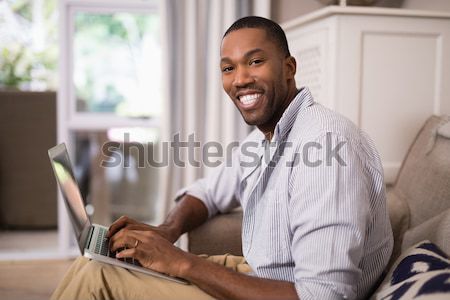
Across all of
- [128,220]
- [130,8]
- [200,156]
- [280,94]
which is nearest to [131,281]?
[128,220]

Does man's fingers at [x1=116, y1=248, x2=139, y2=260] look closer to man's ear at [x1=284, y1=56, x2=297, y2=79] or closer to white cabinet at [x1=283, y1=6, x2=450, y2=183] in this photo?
man's ear at [x1=284, y1=56, x2=297, y2=79]

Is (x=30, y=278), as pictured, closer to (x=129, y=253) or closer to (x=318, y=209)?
(x=129, y=253)

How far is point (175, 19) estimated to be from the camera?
7.70 ft

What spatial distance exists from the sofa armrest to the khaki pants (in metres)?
0.41

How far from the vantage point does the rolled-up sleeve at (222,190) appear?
165 centimetres

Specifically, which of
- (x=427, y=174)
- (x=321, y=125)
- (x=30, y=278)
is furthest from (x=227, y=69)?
(x=30, y=278)

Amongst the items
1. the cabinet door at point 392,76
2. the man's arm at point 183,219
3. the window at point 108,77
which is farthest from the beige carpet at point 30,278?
the cabinet door at point 392,76

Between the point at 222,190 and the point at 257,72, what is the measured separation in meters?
0.50

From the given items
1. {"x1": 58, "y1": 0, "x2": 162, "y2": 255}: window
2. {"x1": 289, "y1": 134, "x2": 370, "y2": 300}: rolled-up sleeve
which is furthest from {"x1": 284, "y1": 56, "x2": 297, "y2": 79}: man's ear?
{"x1": 58, "y1": 0, "x2": 162, "y2": 255}: window

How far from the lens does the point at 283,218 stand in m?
1.15

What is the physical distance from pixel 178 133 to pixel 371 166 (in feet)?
4.55

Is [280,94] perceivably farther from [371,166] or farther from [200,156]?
[200,156]

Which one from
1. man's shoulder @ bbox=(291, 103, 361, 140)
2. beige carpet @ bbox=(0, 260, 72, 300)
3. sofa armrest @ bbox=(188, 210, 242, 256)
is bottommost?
beige carpet @ bbox=(0, 260, 72, 300)

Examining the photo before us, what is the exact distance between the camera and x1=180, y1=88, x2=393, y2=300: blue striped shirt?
98cm
